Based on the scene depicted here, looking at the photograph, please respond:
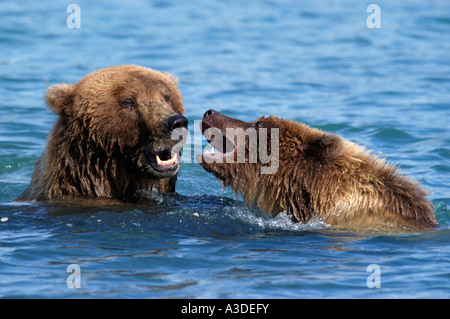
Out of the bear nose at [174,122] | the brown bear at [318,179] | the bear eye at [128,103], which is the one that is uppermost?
the bear eye at [128,103]

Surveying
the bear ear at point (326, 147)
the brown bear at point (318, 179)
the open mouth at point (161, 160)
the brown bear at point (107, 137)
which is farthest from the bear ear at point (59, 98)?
the bear ear at point (326, 147)

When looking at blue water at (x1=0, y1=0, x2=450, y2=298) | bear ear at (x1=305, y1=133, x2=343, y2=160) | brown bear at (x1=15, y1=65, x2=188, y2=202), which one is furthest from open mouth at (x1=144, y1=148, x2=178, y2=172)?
bear ear at (x1=305, y1=133, x2=343, y2=160)

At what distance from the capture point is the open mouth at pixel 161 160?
720 cm

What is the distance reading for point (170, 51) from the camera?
18.1m

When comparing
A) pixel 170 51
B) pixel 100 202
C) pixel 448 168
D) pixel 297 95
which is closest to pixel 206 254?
pixel 100 202

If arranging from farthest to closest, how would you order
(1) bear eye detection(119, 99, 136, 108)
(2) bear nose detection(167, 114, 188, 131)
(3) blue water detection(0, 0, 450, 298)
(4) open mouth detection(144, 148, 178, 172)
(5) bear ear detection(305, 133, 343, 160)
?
(1) bear eye detection(119, 99, 136, 108), (4) open mouth detection(144, 148, 178, 172), (2) bear nose detection(167, 114, 188, 131), (5) bear ear detection(305, 133, 343, 160), (3) blue water detection(0, 0, 450, 298)

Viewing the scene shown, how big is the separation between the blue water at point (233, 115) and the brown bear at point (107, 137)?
35 centimetres

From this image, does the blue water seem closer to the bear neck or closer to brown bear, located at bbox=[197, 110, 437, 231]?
brown bear, located at bbox=[197, 110, 437, 231]

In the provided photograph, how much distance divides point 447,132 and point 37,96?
767 cm

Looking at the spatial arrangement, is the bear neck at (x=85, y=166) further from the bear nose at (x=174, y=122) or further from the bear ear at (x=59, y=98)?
the bear nose at (x=174, y=122)

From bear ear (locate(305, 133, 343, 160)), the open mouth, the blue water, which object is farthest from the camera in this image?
the open mouth

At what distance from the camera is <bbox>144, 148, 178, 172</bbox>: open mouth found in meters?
7.20

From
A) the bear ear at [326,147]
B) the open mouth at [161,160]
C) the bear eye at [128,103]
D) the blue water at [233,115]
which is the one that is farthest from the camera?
the bear eye at [128,103]

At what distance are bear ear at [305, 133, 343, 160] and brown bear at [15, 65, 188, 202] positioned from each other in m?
1.24
